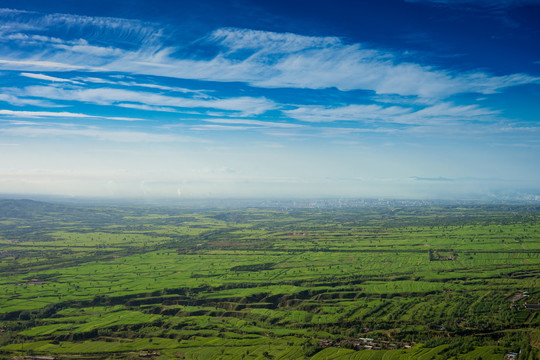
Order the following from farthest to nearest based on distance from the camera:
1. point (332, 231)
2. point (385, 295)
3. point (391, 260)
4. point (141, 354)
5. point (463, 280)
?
1. point (332, 231)
2. point (391, 260)
3. point (463, 280)
4. point (385, 295)
5. point (141, 354)

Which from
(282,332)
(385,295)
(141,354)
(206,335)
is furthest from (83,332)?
(385,295)

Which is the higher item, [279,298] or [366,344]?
[279,298]

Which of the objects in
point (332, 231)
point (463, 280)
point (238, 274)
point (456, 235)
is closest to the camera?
point (463, 280)

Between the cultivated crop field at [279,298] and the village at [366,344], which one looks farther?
the cultivated crop field at [279,298]

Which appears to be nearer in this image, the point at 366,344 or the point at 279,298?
the point at 366,344

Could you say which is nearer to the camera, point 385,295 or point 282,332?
point 282,332

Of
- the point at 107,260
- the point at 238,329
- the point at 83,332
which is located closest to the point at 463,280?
the point at 238,329

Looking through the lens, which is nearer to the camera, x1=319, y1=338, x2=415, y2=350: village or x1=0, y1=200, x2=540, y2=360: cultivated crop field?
x1=319, y1=338, x2=415, y2=350: village

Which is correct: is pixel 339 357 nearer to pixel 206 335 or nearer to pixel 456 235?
pixel 206 335
